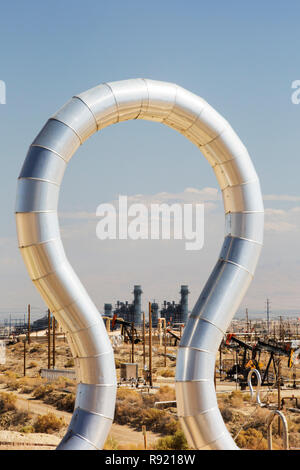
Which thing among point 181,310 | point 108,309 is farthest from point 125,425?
point 108,309

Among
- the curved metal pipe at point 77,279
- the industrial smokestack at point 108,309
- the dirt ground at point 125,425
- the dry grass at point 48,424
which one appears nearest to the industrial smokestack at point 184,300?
the industrial smokestack at point 108,309

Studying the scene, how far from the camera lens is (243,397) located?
107 feet

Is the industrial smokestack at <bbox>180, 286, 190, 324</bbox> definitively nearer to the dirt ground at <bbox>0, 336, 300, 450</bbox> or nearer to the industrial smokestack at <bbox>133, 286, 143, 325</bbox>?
the industrial smokestack at <bbox>133, 286, 143, 325</bbox>

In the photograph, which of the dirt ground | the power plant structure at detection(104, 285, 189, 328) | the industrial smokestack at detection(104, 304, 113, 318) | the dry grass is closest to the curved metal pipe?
the dirt ground

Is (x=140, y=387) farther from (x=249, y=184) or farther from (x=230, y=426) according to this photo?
(x=249, y=184)

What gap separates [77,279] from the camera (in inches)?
409

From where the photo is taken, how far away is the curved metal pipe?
33.0 ft

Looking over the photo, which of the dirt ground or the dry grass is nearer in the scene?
the dirt ground

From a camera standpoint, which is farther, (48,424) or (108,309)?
(108,309)

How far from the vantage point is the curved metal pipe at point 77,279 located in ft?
33.0

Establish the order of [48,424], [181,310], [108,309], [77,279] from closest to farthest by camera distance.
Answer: [77,279], [48,424], [181,310], [108,309]

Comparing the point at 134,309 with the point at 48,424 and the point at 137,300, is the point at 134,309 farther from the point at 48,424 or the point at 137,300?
the point at 48,424
